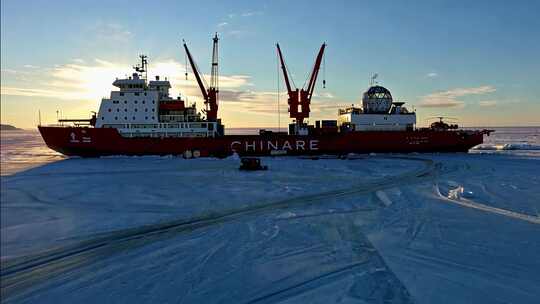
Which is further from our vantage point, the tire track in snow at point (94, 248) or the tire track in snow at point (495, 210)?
the tire track in snow at point (495, 210)

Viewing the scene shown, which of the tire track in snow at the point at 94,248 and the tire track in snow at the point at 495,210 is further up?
the tire track in snow at the point at 495,210

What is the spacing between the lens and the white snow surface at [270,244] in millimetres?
5367

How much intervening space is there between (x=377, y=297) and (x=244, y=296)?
2.17m

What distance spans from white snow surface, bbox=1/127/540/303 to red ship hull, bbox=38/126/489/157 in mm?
16890

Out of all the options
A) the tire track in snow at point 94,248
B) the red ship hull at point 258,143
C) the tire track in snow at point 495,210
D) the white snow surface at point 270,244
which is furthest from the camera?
the red ship hull at point 258,143

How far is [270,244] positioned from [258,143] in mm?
24858

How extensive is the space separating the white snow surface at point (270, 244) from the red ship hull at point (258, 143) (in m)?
16.9

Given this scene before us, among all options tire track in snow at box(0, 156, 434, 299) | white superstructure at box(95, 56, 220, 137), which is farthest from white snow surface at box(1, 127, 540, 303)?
white superstructure at box(95, 56, 220, 137)

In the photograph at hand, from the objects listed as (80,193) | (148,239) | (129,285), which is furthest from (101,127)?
(129,285)

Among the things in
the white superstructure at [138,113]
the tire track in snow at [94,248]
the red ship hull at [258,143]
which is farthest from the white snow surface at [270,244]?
the white superstructure at [138,113]

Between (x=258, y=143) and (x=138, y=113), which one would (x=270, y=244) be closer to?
(x=258, y=143)

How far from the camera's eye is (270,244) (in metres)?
7.55

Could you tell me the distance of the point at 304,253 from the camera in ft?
22.8

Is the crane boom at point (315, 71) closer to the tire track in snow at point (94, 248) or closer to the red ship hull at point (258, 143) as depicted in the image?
the red ship hull at point (258, 143)
